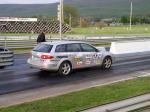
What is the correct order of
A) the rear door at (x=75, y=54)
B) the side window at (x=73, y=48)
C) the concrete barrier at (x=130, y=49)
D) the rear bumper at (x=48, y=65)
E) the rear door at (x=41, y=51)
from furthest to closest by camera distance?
the concrete barrier at (x=130, y=49) < the side window at (x=73, y=48) < the rear door at (x=75, y=54) < the rear door at (x=41, y=51) < the rear bumper at (x=48, y=65)

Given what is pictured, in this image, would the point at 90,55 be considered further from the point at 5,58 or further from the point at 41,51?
the point at 5,58

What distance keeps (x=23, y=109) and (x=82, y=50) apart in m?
8.93

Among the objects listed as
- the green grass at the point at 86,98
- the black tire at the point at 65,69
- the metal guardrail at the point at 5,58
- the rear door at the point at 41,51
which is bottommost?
the green grass at the point at 86,98

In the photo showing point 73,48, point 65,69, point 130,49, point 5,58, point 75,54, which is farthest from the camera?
point 130,49

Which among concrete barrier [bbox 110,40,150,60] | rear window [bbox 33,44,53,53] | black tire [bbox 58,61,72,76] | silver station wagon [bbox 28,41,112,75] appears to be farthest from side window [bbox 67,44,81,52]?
concrete barrier [bbox 110,40,150,60]

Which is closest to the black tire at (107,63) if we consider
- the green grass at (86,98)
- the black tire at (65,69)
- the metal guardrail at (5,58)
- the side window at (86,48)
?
the side window at (86,48)

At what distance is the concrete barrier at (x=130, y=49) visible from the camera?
95.3 feet

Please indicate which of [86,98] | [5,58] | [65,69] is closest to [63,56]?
[65,69]

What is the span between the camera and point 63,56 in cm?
1828

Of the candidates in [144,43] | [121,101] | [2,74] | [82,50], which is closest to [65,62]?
[82,50]

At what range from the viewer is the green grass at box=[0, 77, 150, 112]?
11.0 metres

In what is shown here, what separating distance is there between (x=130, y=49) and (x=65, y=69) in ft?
41.9

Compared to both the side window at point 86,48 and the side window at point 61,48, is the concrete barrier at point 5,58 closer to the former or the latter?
the side window at point 61,48

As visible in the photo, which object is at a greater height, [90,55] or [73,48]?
[73,48]
